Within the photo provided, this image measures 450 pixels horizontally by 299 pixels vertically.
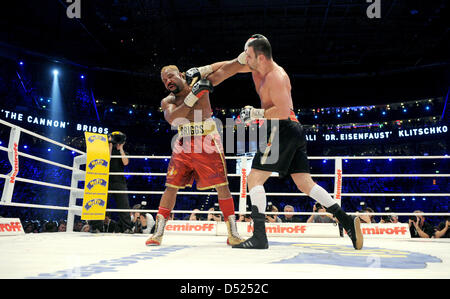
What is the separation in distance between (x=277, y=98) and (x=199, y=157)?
0.73 m

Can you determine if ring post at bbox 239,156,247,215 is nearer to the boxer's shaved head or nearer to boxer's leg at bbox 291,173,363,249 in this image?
boxer's leg at bbox 291,173,363,249

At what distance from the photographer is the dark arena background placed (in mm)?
9906

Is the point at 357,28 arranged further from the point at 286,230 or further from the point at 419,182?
the point at 286,230

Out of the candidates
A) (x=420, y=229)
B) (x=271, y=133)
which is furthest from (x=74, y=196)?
(x=420, y=229)

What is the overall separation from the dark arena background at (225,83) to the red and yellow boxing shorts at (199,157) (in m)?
4.90

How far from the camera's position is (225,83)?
1483 centimetres

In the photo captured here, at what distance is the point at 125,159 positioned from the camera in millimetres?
4246

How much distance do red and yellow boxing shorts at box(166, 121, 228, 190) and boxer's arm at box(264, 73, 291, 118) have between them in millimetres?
549

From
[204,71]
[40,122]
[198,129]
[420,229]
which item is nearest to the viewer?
[204,71]

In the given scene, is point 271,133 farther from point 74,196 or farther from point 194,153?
point 74,196

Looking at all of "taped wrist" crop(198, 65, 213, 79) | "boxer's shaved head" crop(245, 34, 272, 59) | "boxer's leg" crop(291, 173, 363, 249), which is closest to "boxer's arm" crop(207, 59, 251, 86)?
"taped wrist" crop(198, 65, 213, 79)

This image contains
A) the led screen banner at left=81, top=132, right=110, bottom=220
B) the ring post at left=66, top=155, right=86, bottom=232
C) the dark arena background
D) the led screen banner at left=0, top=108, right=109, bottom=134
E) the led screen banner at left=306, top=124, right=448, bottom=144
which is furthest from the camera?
the led screen banner at left=306, top=124, right=448, bottom=144

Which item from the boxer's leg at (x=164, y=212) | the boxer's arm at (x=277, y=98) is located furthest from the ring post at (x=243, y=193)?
the boxer's arm at (x=277, y=98)

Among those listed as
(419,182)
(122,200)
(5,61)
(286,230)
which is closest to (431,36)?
(419,182)
